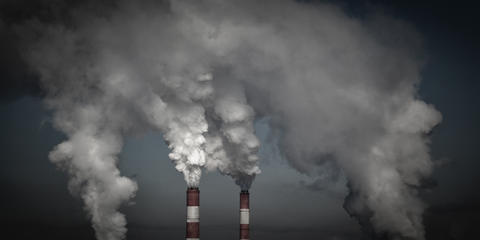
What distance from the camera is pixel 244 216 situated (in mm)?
79000

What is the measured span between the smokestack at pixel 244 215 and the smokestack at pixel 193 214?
11.4 metres

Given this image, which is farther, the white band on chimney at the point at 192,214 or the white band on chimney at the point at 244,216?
the white band on chimney at the point at 244,216

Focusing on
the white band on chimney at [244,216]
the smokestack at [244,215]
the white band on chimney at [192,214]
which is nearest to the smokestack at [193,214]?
the white band on chimney at [192,214]

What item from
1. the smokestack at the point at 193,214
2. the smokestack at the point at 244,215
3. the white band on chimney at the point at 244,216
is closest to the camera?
the smokestack at the point at 193,214

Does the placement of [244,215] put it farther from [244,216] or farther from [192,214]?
[192,214]

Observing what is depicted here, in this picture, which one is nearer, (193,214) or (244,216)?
(193,214)

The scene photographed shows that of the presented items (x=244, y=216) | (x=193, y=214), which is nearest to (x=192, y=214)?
(x=193, y=214)

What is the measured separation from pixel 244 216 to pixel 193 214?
13.0 meters

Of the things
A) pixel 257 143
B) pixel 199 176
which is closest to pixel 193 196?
pixel 199 176

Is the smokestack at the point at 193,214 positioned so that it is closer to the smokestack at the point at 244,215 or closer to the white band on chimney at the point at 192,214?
the white band on chimney at the point at 192,214

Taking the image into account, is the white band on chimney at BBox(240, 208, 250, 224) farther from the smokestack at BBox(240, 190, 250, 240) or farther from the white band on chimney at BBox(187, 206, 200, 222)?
the white band on chimney at BBox(187, 206, 200, 222)

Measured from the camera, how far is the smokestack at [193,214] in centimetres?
6750

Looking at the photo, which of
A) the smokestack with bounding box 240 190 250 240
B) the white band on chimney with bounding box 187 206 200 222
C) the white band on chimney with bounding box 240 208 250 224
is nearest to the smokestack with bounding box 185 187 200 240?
the white band on chimney with bounding box 187 206 200 222

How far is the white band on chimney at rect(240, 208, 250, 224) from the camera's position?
7869 cm
